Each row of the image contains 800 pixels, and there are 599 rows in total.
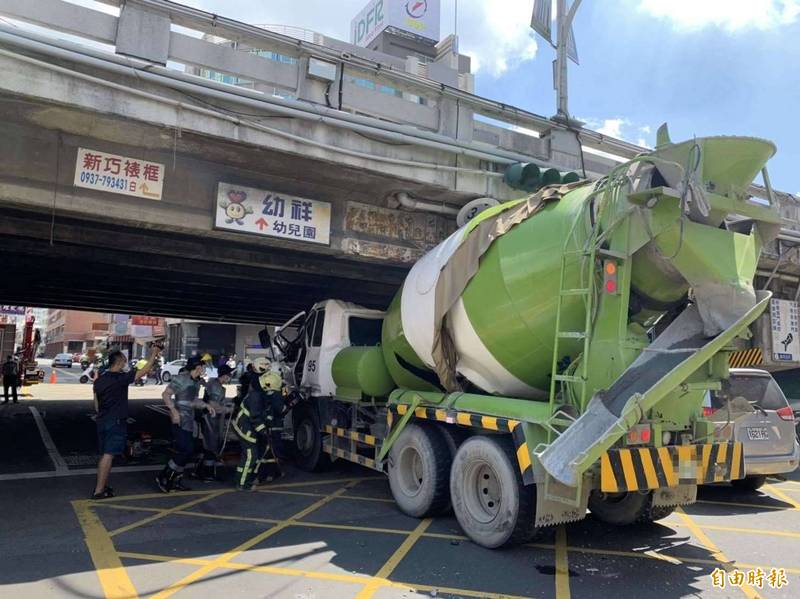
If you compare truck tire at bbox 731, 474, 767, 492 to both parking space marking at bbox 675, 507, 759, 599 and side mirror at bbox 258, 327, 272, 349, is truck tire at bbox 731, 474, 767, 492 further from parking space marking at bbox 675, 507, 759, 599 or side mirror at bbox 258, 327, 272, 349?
side mirror at bbox 258, 327, 272, 349

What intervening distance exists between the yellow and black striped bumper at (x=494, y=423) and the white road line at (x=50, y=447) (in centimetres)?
583

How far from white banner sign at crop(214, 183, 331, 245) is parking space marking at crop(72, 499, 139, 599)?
3.65 metres

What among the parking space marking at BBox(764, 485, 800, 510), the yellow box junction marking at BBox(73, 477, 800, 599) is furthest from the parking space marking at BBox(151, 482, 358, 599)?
the parking space marking at BBox(764, 485, 800, 510)

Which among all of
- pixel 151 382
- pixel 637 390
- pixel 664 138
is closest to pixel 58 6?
pixel 664 138

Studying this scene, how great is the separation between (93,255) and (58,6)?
5196mm

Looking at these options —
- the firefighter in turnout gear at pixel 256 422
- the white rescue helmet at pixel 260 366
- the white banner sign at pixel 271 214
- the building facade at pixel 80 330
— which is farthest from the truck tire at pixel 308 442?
the building facade at pixel 80 330

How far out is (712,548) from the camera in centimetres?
548

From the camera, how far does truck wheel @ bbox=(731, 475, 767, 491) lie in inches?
303

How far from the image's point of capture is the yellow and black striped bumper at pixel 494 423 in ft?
15.6

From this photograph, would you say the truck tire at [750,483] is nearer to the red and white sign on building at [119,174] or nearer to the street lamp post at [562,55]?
the street lamp post at [562,55]

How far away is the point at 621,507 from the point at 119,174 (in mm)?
6752

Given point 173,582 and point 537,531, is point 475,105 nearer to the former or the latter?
point 537,531

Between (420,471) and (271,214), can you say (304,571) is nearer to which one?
(420,471)

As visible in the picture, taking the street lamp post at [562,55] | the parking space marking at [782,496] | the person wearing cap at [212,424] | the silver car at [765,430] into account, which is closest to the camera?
the silver car at [765,430]
